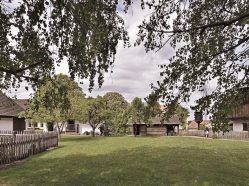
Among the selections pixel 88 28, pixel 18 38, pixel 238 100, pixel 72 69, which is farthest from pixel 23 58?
pixel 238 100

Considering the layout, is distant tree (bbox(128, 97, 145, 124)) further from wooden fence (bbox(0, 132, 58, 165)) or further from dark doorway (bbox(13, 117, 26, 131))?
wooden fence (bbox(0, 132, 58, 165))

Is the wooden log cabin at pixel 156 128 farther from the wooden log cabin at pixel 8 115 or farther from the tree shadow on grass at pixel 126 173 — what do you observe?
the tree shadow on grass at pixel 126 173

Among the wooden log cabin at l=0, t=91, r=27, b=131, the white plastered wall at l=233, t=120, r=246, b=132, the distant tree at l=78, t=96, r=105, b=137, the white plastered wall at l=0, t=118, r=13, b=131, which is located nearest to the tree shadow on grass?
the wooden log cabin at l=0, t=91, r=27, b=131

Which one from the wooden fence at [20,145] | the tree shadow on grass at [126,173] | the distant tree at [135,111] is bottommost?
the tree shadow on grass at [126,173]

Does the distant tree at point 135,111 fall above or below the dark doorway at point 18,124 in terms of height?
above

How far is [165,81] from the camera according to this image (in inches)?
412

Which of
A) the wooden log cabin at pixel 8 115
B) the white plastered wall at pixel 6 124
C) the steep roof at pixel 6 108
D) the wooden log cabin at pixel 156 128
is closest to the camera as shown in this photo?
the steep roof at pixel 6 108

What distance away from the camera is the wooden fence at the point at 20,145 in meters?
20.2

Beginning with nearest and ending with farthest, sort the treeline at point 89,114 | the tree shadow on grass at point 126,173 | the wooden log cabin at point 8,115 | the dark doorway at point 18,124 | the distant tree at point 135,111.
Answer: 1. the tree shadow on grass at point 126,173
2. the wooden log cabin at point 8,115
3. the dark doorway at point 18,124
4. the treeline at point 89,114
5. the distant tree at point 135,111

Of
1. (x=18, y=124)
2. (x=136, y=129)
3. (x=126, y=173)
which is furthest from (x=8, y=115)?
(x=136, y=129)

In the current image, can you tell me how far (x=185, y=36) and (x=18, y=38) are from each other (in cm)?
469

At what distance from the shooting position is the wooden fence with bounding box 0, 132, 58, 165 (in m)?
20.2

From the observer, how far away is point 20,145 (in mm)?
22672

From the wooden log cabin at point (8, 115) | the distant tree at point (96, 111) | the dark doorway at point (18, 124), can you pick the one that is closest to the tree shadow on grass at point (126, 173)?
the wooden log cabin at point (8, 115)
